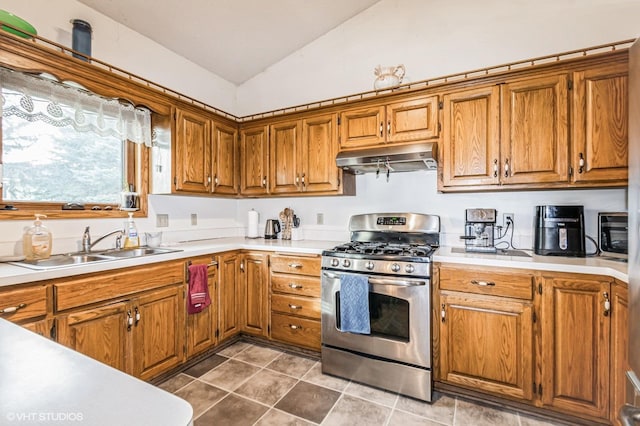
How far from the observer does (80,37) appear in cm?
209

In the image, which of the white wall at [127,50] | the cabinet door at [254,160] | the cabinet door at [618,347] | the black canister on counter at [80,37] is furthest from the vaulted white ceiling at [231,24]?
the cabinet door at [618,347]

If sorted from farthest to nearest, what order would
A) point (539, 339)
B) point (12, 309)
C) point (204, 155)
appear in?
point (204, 155)
point (539, 339)
point (12, 309)

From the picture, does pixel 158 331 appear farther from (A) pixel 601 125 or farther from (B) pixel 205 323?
(A) pixel 601 125

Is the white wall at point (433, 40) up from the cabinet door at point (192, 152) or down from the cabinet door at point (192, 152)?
up

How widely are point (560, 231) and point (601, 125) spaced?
68 centimetres

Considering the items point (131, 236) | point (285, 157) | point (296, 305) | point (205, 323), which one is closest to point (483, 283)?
point (296, 305)

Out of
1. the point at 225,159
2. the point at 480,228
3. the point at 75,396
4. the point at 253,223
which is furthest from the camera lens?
the point at 253,223

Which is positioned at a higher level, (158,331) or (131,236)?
(131,236)

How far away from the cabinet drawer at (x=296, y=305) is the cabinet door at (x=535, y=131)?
1662 millimetres

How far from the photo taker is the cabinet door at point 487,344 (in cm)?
184

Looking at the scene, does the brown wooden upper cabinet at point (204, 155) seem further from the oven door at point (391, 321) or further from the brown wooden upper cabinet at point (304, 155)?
the oven door at point (391, 321)

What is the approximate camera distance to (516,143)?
2092mm

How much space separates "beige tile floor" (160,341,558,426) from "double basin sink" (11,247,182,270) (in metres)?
0.95

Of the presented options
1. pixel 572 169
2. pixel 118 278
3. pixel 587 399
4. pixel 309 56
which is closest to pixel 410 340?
pixel 587 399
